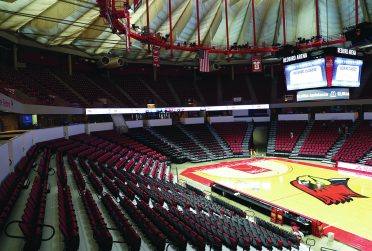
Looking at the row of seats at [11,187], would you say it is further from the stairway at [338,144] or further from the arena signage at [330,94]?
the stairway at [338,144]

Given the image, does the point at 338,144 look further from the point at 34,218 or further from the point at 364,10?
the point at 34,218

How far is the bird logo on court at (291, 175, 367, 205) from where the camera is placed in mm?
18734

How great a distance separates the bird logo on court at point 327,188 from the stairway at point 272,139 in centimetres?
1238

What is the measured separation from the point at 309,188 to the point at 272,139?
18385 millimetres

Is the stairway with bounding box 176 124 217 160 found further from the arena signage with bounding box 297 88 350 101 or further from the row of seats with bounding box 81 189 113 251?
the row of seats with bounding box 81 189 113 251

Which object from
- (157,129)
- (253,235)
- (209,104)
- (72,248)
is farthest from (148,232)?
(209,104)

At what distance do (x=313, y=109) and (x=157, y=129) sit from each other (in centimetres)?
2238

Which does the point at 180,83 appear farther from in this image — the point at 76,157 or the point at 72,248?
the point at 72,248

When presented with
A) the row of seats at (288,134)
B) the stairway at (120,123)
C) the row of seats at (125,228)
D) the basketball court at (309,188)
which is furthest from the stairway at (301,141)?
the row of seats at (125,228)

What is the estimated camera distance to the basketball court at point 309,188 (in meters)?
15.0

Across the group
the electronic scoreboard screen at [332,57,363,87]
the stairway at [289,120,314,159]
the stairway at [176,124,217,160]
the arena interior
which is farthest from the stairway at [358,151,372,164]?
the stairway at [176,124,217,160]

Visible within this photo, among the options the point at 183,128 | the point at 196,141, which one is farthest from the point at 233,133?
the point at 183,128

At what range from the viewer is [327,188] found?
21.1m

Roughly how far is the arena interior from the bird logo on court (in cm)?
19
